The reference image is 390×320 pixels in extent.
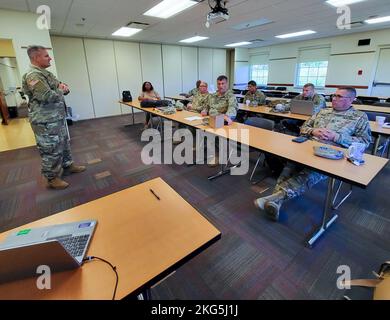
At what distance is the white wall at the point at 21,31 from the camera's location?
3.98 metres

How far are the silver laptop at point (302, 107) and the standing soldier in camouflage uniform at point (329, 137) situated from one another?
1342 mm

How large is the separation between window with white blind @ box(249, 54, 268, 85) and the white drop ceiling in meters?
3.80

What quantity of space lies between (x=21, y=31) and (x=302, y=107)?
5623mm

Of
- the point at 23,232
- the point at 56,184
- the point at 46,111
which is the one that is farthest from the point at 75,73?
the point at 23,232

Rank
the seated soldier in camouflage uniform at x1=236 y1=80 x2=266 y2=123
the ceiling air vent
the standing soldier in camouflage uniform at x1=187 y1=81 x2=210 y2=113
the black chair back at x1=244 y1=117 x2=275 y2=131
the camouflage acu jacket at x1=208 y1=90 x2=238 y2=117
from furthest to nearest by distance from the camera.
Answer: the ceiling air vent → the seated soldier in camouflage uniform at x1=236 y1=80 x2=266 y2=123 → the standing soldier in camouflage uniform at x1=187 y1=81 x2=210 y2=113 → the camouflage acu jacket at x1=208 y1=90 x2=238 y2=117 → the black chair back at x1=244 y1=117 x2=275 y2=131

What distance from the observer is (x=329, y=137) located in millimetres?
2240

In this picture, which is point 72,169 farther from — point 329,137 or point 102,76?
point 102,76

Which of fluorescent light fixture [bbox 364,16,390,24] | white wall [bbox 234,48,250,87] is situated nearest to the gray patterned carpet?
fluorescent light fixture [bbox 364,16,390,24]

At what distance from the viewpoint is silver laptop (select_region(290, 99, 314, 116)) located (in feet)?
12.1

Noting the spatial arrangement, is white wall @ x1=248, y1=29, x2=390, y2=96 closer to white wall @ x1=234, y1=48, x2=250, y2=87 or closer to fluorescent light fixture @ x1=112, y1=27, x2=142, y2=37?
white wall @ x1=234, y1=48, x2=250, y2=87

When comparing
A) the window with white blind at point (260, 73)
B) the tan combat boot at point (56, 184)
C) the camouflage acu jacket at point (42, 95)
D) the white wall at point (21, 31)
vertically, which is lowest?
the tan combat boot at point (56, 184)

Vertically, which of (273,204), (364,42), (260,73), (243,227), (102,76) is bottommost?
(243,227)

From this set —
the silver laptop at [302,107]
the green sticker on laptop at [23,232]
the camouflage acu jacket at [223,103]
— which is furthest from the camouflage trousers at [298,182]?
the green sticker on laptop at [23,232]

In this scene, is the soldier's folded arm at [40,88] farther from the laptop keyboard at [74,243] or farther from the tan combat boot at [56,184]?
the laptop keyboard at [74,243]
